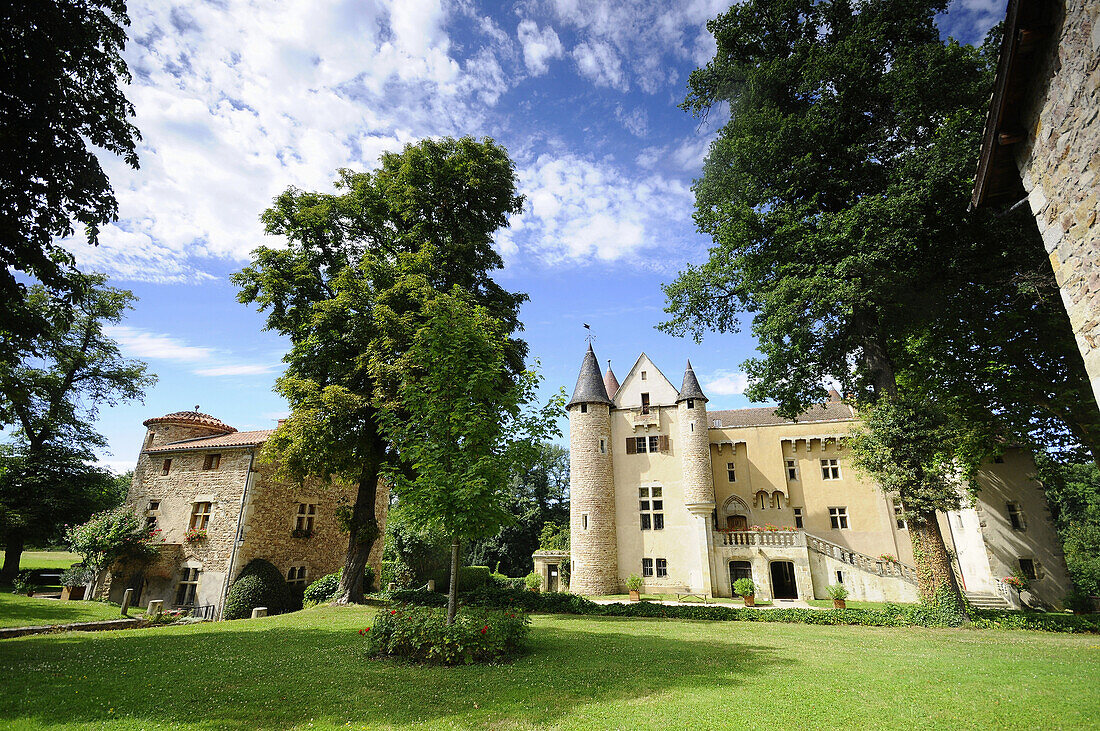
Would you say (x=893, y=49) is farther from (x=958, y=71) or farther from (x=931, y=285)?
(x=931, y=285)

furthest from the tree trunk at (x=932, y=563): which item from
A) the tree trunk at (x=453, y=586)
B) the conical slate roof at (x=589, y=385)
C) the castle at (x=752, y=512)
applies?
the conical slate roof at (x=589, y=385)

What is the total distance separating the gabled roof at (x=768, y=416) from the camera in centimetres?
3018

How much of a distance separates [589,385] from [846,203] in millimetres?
15524

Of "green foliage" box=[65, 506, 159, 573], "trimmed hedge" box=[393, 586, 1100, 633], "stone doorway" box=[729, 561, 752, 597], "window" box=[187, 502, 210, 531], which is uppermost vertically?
"window" box=[187, 502, 210, 531]

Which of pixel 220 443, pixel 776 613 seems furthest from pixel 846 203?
pixel 220 443

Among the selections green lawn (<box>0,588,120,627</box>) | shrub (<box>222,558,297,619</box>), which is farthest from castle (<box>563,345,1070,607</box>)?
green lawn (<box>0,588,120,627</box>)

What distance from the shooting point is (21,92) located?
8.51m

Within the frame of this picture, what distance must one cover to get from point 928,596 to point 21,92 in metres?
24.9

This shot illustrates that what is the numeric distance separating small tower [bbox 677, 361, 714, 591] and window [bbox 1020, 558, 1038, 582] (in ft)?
46.1

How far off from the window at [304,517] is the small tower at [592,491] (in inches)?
521

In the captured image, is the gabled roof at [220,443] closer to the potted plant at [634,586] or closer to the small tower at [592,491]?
the small tower at [592,491]

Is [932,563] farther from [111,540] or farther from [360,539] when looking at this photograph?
[111,540]

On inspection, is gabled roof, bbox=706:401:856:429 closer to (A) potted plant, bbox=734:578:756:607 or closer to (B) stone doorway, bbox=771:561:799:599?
(B) stone doorway, bbox=771:561:799:599

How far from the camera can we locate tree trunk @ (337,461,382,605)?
18.0m
